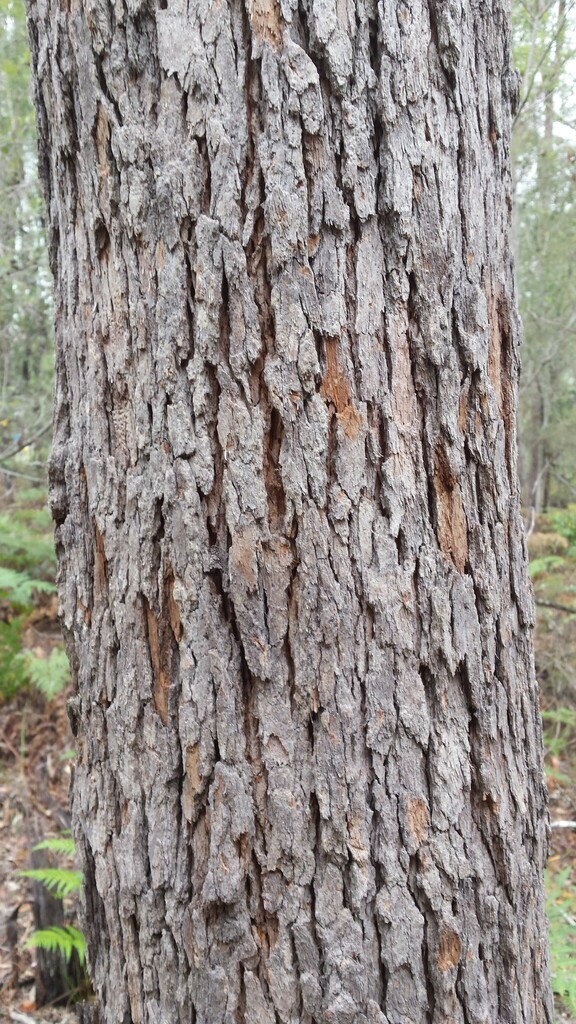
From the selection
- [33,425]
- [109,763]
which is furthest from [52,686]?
[33,425]

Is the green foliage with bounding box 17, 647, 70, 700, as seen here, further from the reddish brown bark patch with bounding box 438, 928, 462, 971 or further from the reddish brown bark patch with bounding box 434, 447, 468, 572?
the reddish brown bark patch with bounding box 434, 447, 468, 572

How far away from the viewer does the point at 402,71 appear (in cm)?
114

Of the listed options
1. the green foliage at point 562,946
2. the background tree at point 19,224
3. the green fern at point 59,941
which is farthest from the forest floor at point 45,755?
the background tree at point 19,224

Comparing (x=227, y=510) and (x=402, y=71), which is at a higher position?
(x=402, y=71)

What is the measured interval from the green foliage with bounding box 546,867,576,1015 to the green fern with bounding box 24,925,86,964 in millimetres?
1887

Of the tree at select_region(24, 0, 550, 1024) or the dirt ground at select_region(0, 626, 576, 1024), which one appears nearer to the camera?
the tree at select_region(24, 0, 550, 1024)

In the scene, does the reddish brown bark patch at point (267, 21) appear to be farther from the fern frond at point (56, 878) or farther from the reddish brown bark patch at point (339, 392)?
the fern frond at point (56, 878)

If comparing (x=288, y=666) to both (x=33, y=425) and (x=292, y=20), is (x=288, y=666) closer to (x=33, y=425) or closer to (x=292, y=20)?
(x=292, y=20)

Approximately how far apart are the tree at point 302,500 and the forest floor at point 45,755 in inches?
66.4

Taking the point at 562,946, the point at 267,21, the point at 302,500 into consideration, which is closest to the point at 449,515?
the point at 302,500

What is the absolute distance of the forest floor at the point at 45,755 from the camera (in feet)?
9.62

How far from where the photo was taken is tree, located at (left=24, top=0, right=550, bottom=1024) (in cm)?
113

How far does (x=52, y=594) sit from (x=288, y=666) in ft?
21.8

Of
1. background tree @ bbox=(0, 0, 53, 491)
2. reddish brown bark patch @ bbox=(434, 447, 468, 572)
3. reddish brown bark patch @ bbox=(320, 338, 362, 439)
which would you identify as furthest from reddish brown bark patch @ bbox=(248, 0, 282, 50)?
background tree @ bbox=(0, 0, 53, 491)
